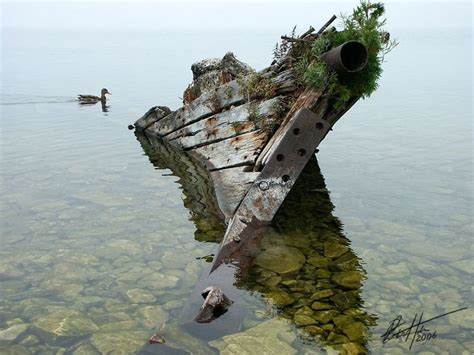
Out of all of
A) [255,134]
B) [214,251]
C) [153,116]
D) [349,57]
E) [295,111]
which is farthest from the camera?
[153,116]

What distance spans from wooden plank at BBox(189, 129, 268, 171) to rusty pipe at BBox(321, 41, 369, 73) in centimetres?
224

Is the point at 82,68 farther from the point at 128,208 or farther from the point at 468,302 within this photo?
the point at 468,302

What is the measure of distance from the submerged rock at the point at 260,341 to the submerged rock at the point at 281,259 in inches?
62.0

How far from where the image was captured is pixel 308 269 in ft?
26.0

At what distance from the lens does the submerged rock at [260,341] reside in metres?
5.85

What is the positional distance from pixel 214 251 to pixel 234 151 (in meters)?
2.89

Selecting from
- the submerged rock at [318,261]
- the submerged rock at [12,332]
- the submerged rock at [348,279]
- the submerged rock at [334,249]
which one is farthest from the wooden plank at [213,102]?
the submerged rock at [12,332]

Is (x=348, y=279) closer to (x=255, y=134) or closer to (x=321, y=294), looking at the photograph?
(x=321, y=294)

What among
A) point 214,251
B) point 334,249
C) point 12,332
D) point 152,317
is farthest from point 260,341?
point 334,249

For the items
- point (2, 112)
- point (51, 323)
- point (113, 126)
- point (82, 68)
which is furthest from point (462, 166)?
point (82, 68)

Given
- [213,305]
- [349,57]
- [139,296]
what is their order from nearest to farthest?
1. [213,305]
2. [139,296]
3. [349,57]

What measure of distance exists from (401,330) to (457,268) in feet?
8.96

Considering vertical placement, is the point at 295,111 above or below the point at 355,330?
above

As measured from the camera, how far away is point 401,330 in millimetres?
6480
